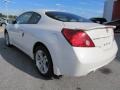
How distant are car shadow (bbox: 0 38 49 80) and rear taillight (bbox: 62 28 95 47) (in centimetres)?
128

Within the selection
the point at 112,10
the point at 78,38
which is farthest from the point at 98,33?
the point at 112,10

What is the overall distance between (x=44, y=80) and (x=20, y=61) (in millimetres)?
1546

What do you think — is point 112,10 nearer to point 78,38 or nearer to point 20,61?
point 20,61

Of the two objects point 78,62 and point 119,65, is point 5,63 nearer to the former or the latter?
point 78,62

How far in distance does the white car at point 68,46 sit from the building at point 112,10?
64.8 ft

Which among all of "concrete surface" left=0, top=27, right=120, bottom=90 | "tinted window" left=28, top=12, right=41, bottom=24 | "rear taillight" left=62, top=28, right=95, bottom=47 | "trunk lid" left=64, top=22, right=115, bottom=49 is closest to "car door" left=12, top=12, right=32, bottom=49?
Result: "tinted window" left=28, top=12, right=41, bottom=24

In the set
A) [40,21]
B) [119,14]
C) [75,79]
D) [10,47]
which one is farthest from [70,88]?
[119,14]

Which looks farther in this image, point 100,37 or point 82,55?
point 100,37

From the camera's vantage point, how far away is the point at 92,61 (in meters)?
3.44

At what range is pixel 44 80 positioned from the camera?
3.98m

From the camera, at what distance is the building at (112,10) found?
902 inches

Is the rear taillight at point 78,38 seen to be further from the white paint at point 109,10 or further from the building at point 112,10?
the white paint at point 109,10

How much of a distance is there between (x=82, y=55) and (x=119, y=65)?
2333 mm

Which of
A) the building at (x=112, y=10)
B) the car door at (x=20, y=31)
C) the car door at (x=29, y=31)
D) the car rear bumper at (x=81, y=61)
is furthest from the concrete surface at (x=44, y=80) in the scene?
the building at (x=112, y=10)
